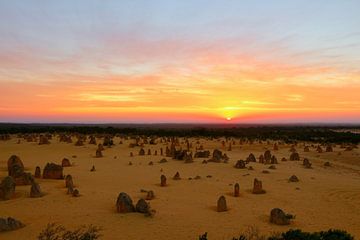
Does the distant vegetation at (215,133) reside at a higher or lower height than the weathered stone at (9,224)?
higher

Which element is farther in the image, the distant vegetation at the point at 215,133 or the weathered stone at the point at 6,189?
the distant vegetation at the point at 215,133

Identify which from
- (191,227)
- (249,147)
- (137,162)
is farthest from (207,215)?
(249,147)

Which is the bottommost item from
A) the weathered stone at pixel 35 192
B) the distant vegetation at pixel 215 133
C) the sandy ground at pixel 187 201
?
the sandy ground at pixel 187 201

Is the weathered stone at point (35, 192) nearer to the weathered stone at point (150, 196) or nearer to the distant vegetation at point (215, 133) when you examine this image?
the weathered stone at point (150, 196)

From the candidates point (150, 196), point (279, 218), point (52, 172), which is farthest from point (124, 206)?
point (52, 172)

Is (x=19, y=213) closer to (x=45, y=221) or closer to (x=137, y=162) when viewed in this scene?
(x=45, y=221)

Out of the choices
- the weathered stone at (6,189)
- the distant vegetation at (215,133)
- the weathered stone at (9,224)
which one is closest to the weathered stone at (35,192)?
the weathered stone at (6,189)

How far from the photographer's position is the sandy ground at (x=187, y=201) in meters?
10.8

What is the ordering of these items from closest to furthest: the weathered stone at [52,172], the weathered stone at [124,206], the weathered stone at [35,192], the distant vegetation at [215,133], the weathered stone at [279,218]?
1. the weathered stone at [279,218]
2. the weathered stone at [124,206]
3. the weathered stone at [35,192]
4. the weathered stone at [52,172]
5. the distant vegetation at [215,133]

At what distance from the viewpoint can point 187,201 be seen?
14031 millimetres

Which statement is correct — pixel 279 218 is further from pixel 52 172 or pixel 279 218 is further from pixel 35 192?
pixel 52 172

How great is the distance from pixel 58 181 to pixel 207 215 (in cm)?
810

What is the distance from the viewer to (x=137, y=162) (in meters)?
25.4

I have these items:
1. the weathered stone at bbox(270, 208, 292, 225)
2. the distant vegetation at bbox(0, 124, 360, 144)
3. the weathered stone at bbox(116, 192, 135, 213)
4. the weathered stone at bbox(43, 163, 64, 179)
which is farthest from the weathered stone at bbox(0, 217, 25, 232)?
the distant vegetation at bbox(0, 124, 360, 144)
